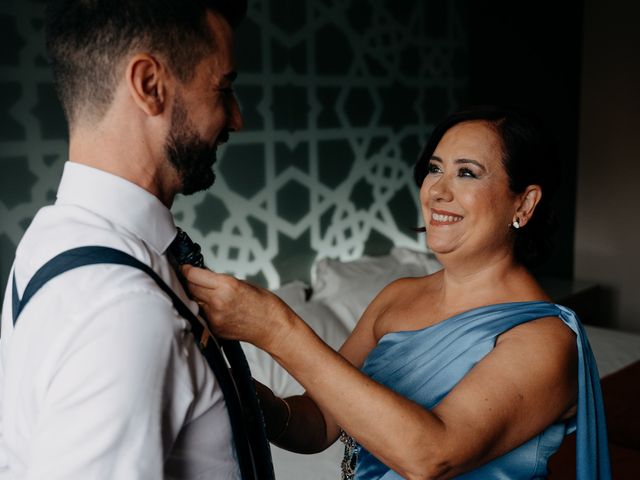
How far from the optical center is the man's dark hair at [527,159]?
1402 millimetres

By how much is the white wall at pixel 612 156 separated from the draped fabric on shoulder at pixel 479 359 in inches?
147

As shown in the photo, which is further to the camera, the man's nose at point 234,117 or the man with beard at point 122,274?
the man's nose at point 234,117

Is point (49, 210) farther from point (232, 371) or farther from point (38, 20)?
point (38, 20)

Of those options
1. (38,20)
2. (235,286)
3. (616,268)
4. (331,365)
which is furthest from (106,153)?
(616,268)

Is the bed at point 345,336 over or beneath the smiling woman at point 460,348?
beneath

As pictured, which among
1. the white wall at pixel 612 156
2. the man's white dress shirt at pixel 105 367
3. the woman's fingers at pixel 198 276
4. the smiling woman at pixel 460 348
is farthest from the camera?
the white wall at pixel 612 156

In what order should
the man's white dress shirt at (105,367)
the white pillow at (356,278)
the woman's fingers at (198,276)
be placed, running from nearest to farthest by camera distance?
the man's white dress shirt at (105,367), the woman's fingers at (198,276), the white pillow at (356,278)

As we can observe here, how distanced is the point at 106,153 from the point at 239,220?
A: 1.88 m

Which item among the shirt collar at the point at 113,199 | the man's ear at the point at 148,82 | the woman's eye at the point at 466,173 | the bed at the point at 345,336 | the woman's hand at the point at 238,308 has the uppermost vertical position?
the man's ear at the point at 148,82

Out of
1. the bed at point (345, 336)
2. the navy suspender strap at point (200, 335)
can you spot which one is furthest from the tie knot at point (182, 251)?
the bed at point (345, 336)

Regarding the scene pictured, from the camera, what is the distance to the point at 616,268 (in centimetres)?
475

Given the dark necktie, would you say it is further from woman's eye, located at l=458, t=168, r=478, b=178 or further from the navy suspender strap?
woman's eye, located at l=458, t=168, r=478, b=178

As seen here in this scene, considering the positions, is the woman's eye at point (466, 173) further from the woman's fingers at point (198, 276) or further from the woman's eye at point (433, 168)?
the woman's fingers at point (198, 276)

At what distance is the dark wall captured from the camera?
3.99 m
